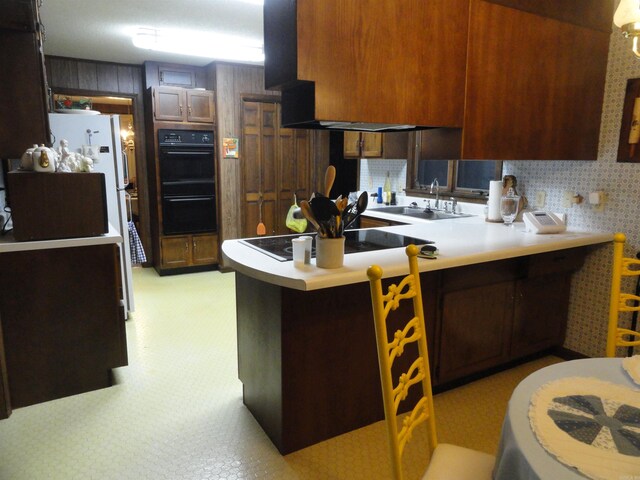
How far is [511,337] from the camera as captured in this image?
2.83 metres

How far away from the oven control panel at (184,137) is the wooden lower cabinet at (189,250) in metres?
1.10

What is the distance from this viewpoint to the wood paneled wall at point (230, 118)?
5.18 meters

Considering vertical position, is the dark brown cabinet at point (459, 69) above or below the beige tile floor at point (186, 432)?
above

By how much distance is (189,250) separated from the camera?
5.40 metres

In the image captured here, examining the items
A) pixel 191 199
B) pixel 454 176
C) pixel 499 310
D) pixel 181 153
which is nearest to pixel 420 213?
pixel 454 176

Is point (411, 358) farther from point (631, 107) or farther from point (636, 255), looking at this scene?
point (631, 107)

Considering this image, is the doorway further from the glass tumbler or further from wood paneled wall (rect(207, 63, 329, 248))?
the glass tumbler

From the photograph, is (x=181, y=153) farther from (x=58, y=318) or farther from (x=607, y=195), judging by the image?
(x=607, y=195)

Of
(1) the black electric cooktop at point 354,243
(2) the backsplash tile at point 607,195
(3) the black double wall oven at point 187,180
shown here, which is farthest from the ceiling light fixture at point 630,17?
(3) the black double wall oven at point 187,180

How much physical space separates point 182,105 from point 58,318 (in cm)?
319

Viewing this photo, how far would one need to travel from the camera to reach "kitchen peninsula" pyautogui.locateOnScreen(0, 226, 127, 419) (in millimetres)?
2479

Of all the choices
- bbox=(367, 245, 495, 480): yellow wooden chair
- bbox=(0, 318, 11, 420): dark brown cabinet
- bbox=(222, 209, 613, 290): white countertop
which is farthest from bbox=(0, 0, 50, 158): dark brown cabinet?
bbox=(367, 245, 495, 480): yellow wooden chair

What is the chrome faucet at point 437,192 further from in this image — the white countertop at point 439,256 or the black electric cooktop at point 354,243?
the black electric cooktop at point 354,243

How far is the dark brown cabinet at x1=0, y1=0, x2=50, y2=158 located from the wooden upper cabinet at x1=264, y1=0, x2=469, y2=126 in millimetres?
1455
